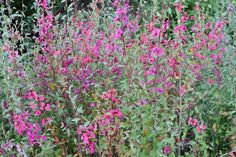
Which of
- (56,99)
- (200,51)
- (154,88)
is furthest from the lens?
(200,51)

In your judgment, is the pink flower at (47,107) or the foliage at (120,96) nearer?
the foliage at (120,96)

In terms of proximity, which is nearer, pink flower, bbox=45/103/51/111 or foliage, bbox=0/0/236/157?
foliage, bbox=0/0/236/157

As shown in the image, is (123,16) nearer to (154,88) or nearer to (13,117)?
(154,88)

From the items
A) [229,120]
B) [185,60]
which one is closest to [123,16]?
[185,60]

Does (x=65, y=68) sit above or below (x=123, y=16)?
below

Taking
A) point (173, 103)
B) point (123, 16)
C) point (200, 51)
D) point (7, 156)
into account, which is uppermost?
point (123, 16)

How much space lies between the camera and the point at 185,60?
3592 mm

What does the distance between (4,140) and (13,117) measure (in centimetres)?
20

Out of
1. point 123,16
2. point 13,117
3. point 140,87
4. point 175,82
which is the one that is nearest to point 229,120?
point 175,82

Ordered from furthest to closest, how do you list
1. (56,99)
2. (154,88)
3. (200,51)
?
1. (200,51)
2. (56,99)
3. (154,88)

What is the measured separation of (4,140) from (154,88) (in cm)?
109

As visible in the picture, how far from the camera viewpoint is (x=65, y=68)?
3525 millimetres

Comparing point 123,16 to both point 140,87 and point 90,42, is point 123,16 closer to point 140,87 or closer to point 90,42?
point 90,42

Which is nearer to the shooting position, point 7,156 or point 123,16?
point 7,156
